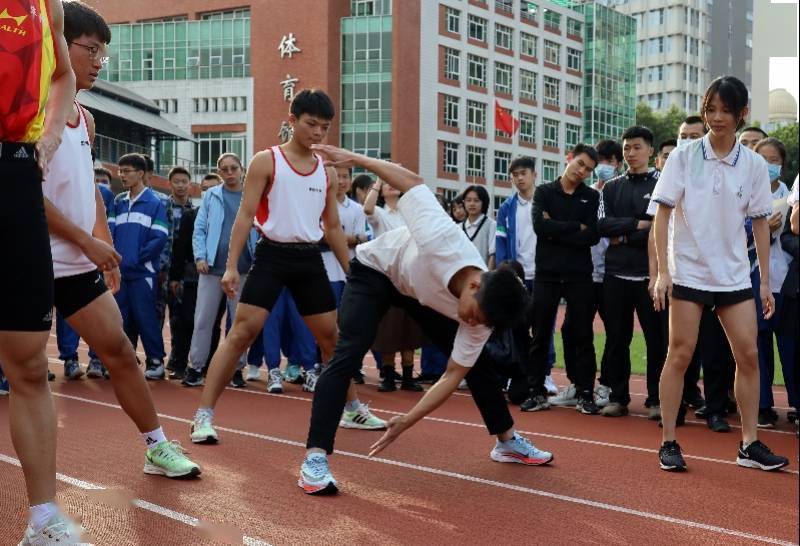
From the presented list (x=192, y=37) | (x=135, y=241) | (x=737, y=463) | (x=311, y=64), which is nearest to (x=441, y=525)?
(x=737, y=463)

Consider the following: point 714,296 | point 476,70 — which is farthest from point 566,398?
point 476,70

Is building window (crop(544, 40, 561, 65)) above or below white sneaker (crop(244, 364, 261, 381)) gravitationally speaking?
above

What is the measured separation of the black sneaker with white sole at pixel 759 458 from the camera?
18.9 feet

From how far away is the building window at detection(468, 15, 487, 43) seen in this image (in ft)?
191

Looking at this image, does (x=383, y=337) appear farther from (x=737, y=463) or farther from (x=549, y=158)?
(x=549, y=158)

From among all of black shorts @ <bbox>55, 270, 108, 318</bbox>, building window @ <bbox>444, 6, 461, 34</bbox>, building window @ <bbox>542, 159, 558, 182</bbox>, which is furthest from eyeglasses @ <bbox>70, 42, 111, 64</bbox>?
building window @ <bbox>542, 159, 558, 182</bbox>

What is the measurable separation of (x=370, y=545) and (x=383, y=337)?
6.13ft

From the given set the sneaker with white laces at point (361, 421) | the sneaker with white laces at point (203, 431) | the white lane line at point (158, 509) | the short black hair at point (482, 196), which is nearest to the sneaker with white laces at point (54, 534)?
the white lane line at point (158, 509)

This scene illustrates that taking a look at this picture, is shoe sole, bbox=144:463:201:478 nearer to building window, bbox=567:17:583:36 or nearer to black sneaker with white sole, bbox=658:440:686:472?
black sneaker with white sole, bbox=658:440:686:472

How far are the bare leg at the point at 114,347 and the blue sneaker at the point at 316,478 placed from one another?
854mm

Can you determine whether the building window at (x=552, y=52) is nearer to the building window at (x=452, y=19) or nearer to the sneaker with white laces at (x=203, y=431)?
the building window at (x=452, y=19)

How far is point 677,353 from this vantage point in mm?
5828

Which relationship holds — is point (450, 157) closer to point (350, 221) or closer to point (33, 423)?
point (350, 221)

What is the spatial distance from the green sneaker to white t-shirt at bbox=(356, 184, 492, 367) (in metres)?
1.45
